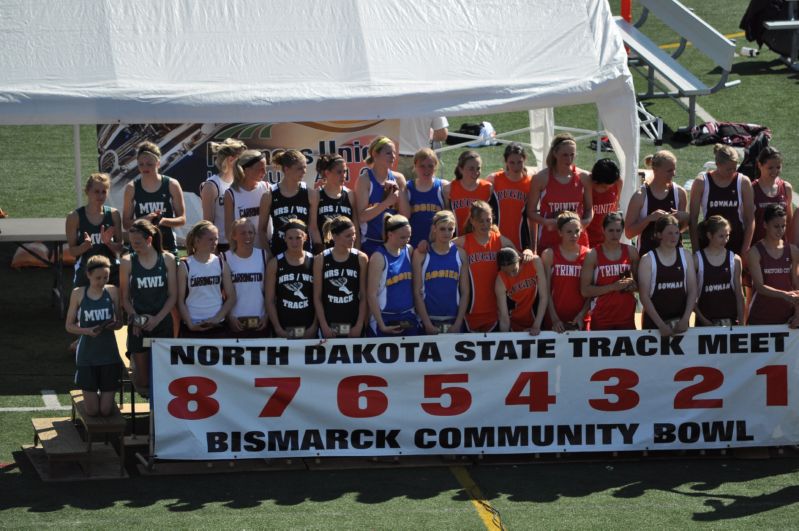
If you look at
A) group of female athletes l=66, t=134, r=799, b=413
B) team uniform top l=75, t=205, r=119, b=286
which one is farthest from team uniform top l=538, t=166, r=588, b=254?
team uniform top l=75, t=205, r=119, b=286

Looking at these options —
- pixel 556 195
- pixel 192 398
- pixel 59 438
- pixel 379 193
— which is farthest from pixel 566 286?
pixel 59 438

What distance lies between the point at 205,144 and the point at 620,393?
6550mm

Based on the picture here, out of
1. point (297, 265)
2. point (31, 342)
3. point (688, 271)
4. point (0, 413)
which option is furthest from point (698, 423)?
point (31, 342)

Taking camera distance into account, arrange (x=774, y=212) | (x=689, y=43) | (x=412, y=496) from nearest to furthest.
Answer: (x=412, y=496)
(x=774, y=212)
(x=689, y=43)

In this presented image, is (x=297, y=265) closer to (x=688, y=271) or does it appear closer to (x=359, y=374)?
(x=359, y=374)

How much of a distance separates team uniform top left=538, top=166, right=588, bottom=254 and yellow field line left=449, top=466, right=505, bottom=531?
212 cm

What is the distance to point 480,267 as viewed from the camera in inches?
354

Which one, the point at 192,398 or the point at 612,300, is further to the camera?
Answer: the point at 612,300

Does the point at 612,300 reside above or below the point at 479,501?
above

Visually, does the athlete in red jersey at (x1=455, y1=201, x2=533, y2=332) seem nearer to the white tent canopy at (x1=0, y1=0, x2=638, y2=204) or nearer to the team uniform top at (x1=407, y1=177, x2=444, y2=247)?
the team uniform top at (x1=407, y1=177, x2=444, y2=247)

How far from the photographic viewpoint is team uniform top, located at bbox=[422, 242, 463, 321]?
8898 millimetres

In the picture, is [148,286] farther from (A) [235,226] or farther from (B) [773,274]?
(B) [773,274]

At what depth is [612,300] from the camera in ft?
29.7

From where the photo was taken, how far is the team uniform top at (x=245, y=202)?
980cm
